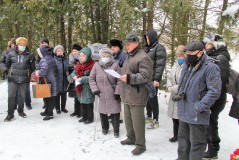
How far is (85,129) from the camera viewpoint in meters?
6.29

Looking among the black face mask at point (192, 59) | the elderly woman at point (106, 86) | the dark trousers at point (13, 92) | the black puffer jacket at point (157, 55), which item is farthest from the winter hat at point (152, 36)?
the dark trousers at point (13, 92)

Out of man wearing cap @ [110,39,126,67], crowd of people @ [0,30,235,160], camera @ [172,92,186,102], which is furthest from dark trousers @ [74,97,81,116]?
camera @ [172,92,186,102]

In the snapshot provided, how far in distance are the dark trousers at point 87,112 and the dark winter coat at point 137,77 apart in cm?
167

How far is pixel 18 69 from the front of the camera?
680 cm

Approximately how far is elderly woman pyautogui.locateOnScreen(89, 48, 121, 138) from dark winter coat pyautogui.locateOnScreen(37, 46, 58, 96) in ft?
5.15

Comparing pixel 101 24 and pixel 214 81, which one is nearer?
pixel 214 81

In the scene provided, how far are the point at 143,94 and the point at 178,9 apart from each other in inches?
133

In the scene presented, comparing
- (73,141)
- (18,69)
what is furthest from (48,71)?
(73,141)

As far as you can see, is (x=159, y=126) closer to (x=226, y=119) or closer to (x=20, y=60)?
(x=226, y=119)

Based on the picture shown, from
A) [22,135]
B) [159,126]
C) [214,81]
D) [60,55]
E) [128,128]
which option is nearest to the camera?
[214,81]

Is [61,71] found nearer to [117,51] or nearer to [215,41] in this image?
[117,51]

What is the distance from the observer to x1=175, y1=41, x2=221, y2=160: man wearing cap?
12.6 ft

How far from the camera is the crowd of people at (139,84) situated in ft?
13.2

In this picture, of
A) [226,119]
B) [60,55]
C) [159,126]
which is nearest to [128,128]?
[159,126]
